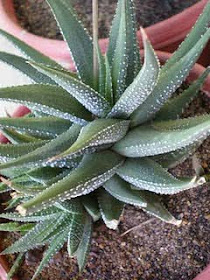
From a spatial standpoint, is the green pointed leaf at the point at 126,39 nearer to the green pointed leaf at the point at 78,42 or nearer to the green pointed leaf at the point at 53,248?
the green pointed leaf at the point at 78,42

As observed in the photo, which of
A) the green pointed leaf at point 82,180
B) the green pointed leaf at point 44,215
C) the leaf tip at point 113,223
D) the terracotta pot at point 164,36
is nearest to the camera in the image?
the green pointed leaf at point 82,180

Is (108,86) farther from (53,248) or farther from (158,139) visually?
(53,248)

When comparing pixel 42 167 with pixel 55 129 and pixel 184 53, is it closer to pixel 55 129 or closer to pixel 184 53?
pixel 55 129

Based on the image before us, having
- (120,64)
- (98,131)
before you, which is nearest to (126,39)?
(120,64)

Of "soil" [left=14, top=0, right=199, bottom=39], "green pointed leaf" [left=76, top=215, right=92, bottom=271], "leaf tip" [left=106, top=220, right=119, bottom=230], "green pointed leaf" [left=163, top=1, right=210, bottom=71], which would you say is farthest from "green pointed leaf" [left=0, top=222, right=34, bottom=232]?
"soil" [left=14, top=0, right=199, bottom=39]

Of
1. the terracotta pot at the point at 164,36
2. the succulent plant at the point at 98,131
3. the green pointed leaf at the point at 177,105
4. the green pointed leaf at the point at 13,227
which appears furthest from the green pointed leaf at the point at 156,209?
the terracotta pot at the point at 164,36

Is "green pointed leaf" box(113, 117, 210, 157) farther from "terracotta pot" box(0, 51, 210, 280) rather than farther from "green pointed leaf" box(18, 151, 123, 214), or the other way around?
"terracotta pot" box(0, 51, 210, 280)
